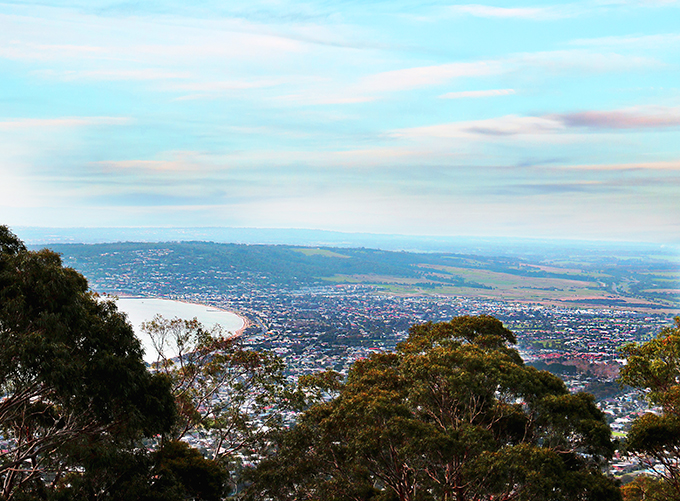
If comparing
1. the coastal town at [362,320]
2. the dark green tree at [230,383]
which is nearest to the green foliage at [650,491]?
the coastal town at [362,320]

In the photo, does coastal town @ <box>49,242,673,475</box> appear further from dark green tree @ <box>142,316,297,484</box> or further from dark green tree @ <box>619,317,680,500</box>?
dark green tree @ <box>142,316,297,484</box>

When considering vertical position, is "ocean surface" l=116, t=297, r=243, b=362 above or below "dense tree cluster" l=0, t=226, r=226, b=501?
below

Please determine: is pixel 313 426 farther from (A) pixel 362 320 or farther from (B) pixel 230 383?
(A) pixel 362 320

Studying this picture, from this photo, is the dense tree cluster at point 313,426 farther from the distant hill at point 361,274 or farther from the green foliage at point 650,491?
the distant hill at point 361,274

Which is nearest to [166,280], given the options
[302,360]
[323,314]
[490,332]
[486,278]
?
[323,314]

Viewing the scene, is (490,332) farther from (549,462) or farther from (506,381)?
(549,462)

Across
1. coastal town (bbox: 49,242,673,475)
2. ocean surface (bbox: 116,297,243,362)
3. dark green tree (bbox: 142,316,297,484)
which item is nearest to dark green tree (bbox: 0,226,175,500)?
dark green tree (bbox: 142,316,297,484)
